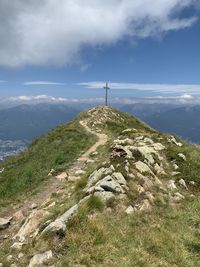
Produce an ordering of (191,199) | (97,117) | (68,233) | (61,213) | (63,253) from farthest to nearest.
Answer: (97,117), (191,199), (61,213), (68,233), (63,253)

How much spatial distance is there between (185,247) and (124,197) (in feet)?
14.1

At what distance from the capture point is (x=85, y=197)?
58.3 feet

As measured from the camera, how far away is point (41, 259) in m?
13.0

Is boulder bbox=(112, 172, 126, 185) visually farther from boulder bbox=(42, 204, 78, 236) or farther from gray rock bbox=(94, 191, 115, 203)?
boulder bbox=(42, 204, 78, 236)

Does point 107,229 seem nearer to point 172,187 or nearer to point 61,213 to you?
point 61,213

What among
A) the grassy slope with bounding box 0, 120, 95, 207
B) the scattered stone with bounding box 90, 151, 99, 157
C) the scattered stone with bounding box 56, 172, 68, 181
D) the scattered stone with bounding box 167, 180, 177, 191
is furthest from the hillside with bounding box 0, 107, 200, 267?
the scattered stone with bounding box 90, 151, 99, 157

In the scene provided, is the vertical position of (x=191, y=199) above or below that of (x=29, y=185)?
above

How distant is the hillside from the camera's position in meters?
13.4

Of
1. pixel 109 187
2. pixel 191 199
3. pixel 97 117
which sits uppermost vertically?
pixel 109 187

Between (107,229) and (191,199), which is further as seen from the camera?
(191,199)

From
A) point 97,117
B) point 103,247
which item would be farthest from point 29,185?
point 97,117

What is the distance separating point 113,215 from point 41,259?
4287 mm

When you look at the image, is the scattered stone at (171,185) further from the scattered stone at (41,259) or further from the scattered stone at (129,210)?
the scattered stone at (41,259)

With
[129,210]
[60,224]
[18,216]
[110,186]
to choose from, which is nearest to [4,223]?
[18,216]
